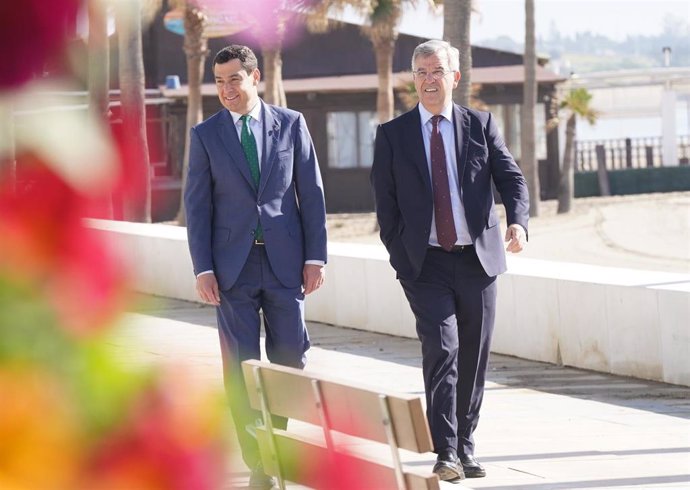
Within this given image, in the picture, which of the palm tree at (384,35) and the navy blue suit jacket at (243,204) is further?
the palm tree at (384,35)

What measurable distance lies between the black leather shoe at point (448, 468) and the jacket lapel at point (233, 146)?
4.35 ft

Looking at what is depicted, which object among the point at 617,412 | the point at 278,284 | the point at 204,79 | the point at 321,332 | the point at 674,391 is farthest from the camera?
the point at 204,79

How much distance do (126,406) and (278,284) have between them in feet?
16.9

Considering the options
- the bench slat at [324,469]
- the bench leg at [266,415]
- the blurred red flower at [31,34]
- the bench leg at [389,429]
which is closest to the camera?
the blurred red flower at [31,34]

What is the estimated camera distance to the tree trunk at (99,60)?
0.63m

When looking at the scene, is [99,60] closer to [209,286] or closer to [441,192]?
[209,286]

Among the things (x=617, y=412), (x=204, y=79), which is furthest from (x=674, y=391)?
(x=204, y=79)

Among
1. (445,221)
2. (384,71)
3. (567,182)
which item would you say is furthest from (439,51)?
(567,182)

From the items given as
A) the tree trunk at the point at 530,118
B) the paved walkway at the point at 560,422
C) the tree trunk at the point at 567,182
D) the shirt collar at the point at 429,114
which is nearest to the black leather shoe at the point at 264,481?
the paved walkway at the point at 560,422

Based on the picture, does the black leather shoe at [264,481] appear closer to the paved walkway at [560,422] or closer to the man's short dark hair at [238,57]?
the paved walkway at [560,422]

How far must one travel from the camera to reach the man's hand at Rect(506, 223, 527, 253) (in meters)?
5.96

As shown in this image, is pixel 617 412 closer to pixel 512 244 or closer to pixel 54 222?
pixel 512 244

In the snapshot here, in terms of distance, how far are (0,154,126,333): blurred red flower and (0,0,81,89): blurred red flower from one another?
0.04 metres

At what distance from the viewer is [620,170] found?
47.1m
